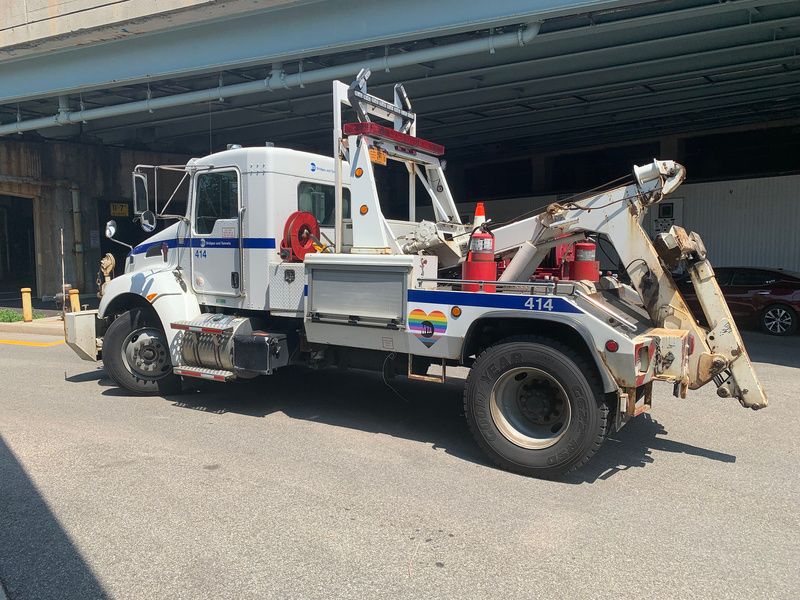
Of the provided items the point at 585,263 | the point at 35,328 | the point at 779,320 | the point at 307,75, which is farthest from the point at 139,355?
the point at 779,320

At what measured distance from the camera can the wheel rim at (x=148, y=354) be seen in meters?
7.38

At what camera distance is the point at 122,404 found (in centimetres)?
721

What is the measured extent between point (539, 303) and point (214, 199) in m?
4.01

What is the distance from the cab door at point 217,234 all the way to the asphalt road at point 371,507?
1.43 meters

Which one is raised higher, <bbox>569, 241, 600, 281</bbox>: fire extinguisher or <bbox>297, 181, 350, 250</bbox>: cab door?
<bbox>297, 181, 350, 250</bbox>: cab door

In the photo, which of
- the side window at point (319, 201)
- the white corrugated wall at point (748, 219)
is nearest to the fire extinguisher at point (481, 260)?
the side window at point (319, 201)

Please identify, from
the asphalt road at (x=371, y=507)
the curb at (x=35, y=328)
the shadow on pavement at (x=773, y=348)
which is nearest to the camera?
the asphalt road at (x=371, y=507)

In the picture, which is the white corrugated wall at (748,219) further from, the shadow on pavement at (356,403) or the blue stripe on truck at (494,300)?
the blue stripe on truck at (494,300)

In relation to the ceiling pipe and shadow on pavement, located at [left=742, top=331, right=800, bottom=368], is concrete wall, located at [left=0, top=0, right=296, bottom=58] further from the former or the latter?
shadow on pavement, located at [left=742, top=331, right=800, bottom=368]

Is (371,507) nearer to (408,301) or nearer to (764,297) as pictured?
(408,301)

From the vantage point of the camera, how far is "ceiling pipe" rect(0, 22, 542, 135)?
934 centimetres

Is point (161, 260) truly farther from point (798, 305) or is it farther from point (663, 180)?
point (798, 305)

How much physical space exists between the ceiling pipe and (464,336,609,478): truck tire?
5957mm

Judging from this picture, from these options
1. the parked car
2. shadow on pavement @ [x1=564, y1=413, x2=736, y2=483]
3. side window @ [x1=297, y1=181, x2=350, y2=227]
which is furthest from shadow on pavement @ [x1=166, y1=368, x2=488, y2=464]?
the parked car
